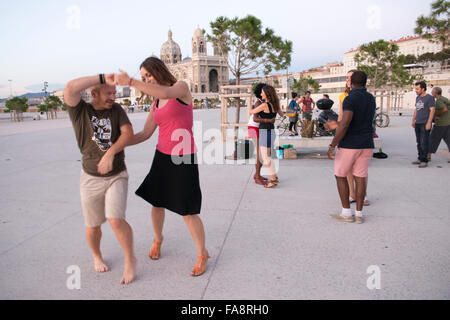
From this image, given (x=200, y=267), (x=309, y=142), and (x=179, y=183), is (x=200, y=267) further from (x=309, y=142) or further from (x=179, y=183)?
(x=309, y=142)

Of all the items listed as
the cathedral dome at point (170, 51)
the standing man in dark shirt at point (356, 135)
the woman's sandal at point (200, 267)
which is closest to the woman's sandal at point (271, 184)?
the standing man in dark shirt at point (356, 135)

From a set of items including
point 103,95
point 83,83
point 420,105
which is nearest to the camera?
point 83,83

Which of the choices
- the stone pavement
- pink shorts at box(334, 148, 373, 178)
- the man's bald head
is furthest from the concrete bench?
the man's bald head

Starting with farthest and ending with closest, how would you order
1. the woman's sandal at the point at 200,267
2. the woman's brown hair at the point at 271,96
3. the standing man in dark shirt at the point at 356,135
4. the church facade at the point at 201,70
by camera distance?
the church facade at the point at 201,70, the woman's brown hair at the point at 271,96, the standing man in dark shirt at the point at 356,135, the woman's sandal at the point at 200,267

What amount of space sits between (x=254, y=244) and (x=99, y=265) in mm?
1485

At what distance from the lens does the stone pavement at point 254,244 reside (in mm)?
2502

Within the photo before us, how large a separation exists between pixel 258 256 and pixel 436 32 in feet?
52.4

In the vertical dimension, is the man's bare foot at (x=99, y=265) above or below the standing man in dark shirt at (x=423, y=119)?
below

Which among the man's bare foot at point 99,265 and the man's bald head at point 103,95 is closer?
the man's bald head at point 103,95

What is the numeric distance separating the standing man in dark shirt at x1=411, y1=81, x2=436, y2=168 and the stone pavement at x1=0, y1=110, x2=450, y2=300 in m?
1.02

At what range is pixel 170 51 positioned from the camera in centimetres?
13762

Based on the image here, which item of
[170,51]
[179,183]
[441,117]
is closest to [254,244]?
A: [179,183]

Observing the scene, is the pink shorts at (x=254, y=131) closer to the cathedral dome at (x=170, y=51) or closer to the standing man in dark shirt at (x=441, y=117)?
the standing man in dark shirt at (x=441, y=117)

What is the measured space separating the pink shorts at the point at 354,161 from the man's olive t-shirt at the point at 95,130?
8.16 feet
